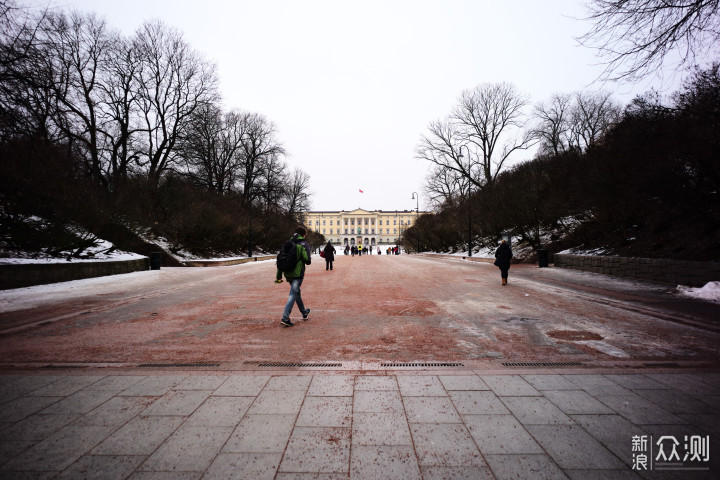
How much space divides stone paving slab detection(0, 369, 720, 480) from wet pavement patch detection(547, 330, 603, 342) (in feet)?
4.45

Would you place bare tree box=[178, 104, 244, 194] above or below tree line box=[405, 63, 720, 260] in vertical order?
above

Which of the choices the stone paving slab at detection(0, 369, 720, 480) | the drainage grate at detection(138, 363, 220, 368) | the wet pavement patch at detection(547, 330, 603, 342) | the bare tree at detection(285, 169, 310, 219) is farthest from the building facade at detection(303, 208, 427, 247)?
the stone paving slab at detection(0, 369, 720, 480)

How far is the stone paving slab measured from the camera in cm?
208

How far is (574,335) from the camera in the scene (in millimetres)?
5043

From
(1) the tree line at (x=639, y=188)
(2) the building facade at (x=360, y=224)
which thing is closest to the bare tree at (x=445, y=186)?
(1) the tree line at (x=639, y=188)

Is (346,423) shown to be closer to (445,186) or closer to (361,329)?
(361,329)

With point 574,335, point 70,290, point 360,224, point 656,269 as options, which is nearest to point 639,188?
point 656,269

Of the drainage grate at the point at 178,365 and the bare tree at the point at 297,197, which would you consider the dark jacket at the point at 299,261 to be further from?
the bare tree at the point at 297,197

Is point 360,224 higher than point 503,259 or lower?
higher

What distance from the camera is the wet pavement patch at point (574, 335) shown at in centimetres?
488

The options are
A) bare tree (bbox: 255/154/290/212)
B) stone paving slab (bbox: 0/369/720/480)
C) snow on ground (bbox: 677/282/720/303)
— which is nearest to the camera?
stone paving slab (bbox: 0/369/720/480)

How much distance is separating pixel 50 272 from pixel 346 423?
41.7ft

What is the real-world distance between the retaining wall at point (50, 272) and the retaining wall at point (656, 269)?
19382mm

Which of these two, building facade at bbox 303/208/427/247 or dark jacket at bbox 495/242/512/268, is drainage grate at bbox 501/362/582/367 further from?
building facade at bbox 303/208/427/247
